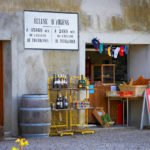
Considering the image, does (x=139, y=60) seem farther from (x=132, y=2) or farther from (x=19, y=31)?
(x=19, y=31)

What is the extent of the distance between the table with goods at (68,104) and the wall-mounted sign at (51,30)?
0.83 m

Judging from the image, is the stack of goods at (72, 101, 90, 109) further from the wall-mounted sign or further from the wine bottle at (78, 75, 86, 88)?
the wall-mounted sign

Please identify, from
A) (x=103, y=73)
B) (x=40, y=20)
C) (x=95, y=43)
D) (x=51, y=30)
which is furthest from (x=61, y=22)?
(x=103, y=73)

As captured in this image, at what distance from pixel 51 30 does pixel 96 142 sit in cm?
320

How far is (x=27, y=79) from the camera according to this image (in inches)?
478

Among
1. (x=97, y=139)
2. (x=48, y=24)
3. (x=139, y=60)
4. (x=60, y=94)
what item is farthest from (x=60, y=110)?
(x=139, y=60)

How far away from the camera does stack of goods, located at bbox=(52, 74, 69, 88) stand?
12.3 meters

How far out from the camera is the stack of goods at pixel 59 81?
12266mm

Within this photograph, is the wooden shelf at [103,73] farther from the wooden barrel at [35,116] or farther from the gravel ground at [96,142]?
the wooden barrel at [35,116]

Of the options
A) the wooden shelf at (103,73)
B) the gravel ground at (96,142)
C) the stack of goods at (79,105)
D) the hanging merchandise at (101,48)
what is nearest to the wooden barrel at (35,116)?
the gravel ground at (96,142)

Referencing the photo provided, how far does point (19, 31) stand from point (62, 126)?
262 centimetres

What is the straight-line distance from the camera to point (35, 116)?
11.5 metres

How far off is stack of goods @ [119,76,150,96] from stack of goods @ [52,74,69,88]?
1767 mm

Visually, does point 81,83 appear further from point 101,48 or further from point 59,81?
point 101,48
